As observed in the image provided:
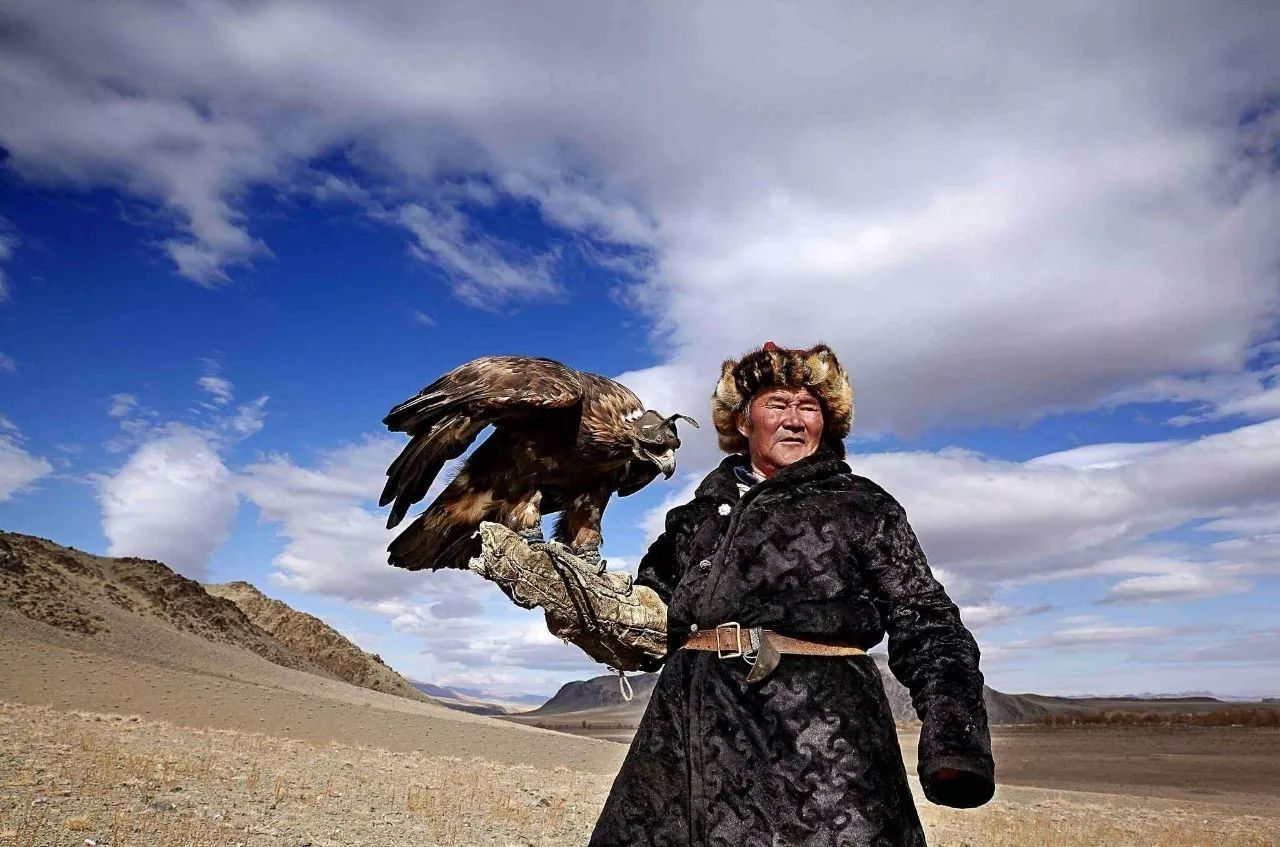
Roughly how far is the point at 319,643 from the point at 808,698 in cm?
5664

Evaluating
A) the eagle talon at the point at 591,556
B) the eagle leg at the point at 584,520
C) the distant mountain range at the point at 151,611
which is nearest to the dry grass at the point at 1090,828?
the eagle leg at the point at 584,520

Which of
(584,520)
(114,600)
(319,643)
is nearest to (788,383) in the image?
(584,520)

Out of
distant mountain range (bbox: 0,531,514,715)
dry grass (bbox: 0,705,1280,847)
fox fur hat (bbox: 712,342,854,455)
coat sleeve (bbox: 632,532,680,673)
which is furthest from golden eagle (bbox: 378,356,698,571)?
distant mountain range (bbox: 0,531,514,715)

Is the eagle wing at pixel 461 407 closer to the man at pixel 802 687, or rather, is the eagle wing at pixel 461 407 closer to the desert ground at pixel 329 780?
the man at pixel 802 687

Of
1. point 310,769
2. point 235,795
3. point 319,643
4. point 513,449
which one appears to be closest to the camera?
point 513,449

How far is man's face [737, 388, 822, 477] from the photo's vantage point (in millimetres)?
2324

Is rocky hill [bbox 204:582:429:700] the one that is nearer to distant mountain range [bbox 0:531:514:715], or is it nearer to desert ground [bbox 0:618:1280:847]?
distant mountain range [bbox 0:531:514:715]

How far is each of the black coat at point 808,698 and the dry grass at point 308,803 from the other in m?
6.07

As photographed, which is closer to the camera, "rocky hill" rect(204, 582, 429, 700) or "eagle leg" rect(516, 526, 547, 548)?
"eagle leg" rect(516, 526, 547, 548)

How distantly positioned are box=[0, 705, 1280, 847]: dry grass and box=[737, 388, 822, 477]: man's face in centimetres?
635

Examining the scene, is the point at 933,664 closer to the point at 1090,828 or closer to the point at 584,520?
the point at 584,520

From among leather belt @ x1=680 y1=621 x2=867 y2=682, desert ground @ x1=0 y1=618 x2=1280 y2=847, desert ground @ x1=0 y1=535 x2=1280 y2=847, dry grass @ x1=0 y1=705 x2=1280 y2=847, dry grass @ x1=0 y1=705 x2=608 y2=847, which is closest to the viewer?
leather belt @ x1=680 y1=621 x2=867 y2=682

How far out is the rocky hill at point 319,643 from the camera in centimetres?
5184

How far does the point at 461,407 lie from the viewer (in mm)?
3238
